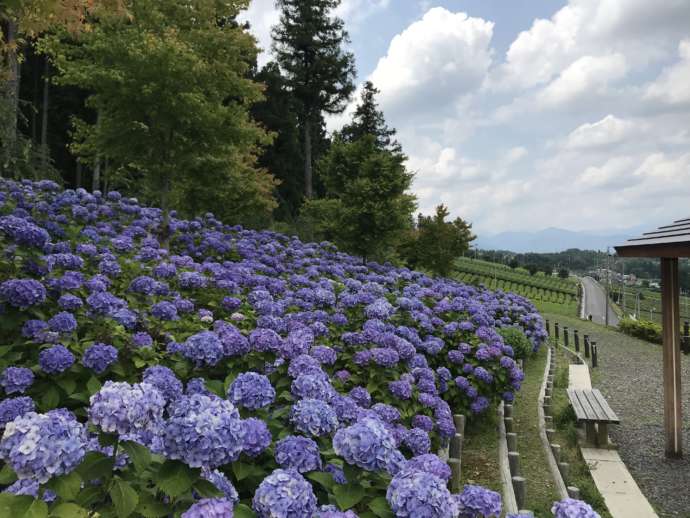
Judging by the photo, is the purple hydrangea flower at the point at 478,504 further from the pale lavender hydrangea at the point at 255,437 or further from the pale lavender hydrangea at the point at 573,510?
the pale lavender hydrangea at the point at 255,437

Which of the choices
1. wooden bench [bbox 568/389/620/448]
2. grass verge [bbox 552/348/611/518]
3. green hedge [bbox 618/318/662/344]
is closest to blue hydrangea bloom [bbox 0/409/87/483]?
grass verge [bbox 552/348/611/518]

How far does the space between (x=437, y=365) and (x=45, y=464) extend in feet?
18.1

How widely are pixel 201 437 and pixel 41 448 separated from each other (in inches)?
17.3

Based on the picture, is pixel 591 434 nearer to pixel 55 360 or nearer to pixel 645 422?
pixel 645 422

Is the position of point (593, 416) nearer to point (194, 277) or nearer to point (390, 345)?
point (390, 345)

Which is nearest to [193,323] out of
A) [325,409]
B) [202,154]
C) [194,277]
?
[194,277]

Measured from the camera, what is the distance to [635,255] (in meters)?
7.17

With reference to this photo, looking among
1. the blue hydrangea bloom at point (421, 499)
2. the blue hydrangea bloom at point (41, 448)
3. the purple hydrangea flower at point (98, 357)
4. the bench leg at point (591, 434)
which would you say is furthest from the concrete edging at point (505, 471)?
the blue hydrangea bloom at point (41, 448)

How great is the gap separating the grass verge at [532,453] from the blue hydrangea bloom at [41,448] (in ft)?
13.6

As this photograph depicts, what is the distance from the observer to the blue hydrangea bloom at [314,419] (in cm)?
220

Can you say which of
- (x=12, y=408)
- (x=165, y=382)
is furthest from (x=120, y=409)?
(x=12, y=408)

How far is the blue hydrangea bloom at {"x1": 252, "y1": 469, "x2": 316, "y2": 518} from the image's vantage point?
1.53 m

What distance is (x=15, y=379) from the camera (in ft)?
→ 8.35

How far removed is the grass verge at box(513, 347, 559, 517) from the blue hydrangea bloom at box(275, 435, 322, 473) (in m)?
3.28
